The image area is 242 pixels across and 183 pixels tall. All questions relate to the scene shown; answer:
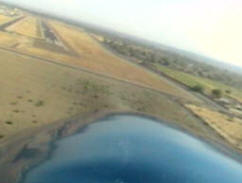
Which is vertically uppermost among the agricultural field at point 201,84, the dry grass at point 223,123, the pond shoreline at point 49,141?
the pond shoreline at point 49,141

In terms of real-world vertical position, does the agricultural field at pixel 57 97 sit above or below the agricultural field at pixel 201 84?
above

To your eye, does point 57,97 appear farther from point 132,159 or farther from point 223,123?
point 223,123

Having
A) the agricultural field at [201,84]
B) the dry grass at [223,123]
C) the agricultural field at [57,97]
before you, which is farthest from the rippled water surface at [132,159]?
the agricultural field at [201,84]

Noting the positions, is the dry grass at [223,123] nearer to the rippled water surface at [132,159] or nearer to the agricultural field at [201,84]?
the rippled water surface at [132,159]

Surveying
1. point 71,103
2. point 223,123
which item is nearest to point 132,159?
point 71,103

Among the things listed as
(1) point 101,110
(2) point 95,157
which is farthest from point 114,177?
(1) point 101,110

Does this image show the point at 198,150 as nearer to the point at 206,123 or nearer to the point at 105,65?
the point at 206,123
